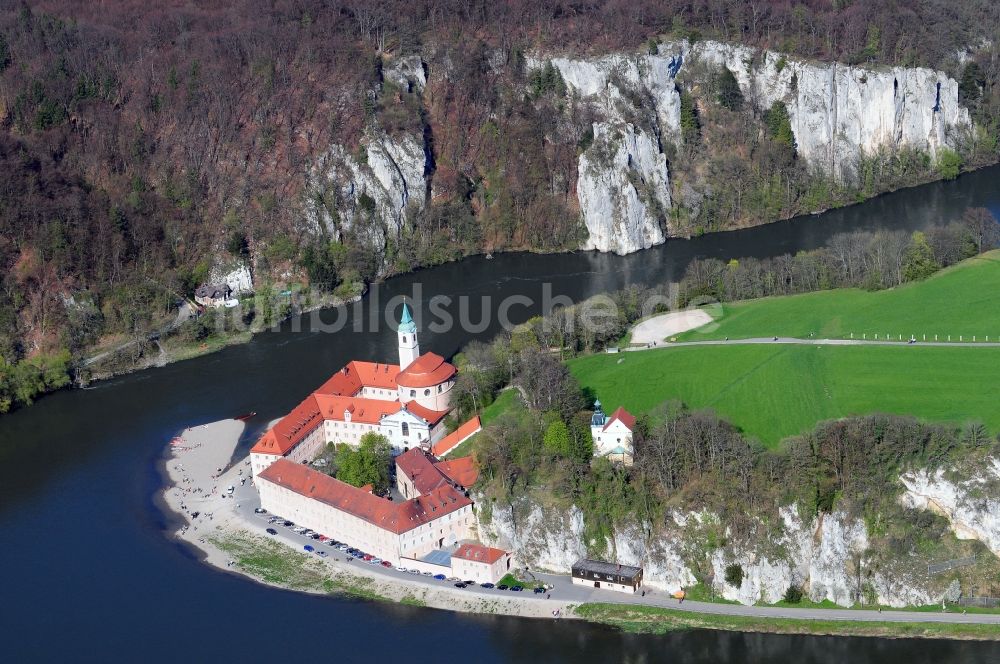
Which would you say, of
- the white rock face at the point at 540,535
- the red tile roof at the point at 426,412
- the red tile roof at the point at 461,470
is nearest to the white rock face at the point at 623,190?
the red tile roof at the point at 426,412

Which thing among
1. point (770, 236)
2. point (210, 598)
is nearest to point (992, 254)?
point (770, 236)

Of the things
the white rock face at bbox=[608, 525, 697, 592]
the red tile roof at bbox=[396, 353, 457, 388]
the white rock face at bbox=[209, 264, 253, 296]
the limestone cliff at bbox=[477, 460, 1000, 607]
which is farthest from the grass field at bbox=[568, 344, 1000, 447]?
the white rock face at bbox=[209, 264, 253, 296]

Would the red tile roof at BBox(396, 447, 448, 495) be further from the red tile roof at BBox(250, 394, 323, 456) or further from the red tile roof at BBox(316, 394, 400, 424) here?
the red tile roof at BBox(250, 394, 323, 456)

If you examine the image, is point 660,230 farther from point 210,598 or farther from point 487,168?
point 210,598

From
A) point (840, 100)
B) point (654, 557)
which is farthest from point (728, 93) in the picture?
point (654, 557)

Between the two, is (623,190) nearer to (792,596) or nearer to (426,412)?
(426,412)

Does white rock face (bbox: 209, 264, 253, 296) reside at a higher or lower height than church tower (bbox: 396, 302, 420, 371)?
lower
